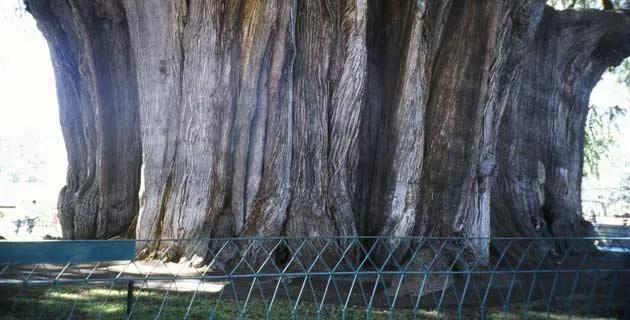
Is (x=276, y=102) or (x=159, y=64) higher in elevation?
(x=159, y=64)

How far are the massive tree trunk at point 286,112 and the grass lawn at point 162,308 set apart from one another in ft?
3.97

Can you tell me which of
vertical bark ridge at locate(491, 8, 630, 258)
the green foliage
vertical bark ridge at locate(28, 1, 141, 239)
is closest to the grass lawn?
vertical bark ridge at locate(28, 1, 141, 239)

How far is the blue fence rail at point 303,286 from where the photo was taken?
346 cm

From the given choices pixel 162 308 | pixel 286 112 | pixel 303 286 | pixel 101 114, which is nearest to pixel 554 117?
pixel 286 112

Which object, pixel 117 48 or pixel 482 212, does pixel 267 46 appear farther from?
pixel 482 212

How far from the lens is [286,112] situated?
605cm

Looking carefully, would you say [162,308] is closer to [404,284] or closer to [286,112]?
[404,284]

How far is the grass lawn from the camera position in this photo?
141 inches

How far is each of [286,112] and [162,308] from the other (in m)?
2.86

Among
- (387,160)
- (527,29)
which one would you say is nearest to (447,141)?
(387,160)

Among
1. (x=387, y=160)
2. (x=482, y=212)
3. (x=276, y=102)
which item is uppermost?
(x=276, y=102)

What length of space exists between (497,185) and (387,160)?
2.53 meters

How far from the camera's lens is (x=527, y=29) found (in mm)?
7059

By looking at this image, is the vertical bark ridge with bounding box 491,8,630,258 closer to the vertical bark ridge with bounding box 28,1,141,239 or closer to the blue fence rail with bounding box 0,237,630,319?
the blue fence rail with bounding box 0,237,630,319
